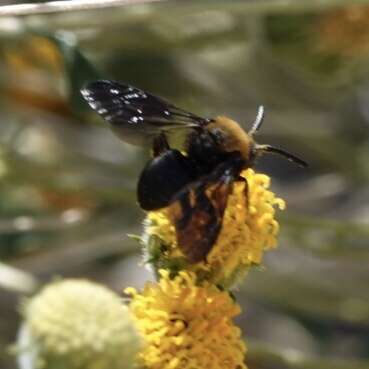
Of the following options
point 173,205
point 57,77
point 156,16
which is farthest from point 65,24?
point 173,205

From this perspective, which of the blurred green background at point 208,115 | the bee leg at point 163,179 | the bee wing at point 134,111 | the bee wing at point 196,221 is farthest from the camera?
the blurred green background at point 208,115

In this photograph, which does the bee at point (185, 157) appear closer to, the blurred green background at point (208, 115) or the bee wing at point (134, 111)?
the bee wing at point (134, 111)

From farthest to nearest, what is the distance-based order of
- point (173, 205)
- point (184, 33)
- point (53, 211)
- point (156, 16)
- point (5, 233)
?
point (53, 211), point (184, 33), point (5, 233), point (156, 16), point (173, 205)

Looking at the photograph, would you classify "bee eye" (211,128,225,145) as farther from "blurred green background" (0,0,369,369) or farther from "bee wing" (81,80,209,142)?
"blurred green background" (0,0,369,369)

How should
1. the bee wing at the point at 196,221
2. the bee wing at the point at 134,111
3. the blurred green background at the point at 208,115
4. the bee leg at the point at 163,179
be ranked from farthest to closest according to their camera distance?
the blurred green background at the point at 208,115 < the bee wing at the point at 134,111 < the bee leg at the point at 163,179 < the bee wing at the point at 196,221

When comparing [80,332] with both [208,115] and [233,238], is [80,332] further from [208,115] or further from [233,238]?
[208,115]

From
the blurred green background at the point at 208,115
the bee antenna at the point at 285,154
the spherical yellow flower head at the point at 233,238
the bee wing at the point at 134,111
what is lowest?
the spherical yellow flower head at the point at 233,238

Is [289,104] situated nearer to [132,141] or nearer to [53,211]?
[53,211]

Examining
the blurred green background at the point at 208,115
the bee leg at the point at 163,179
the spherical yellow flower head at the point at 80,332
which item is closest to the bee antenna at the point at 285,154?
the bee leg at the point at 163,179
